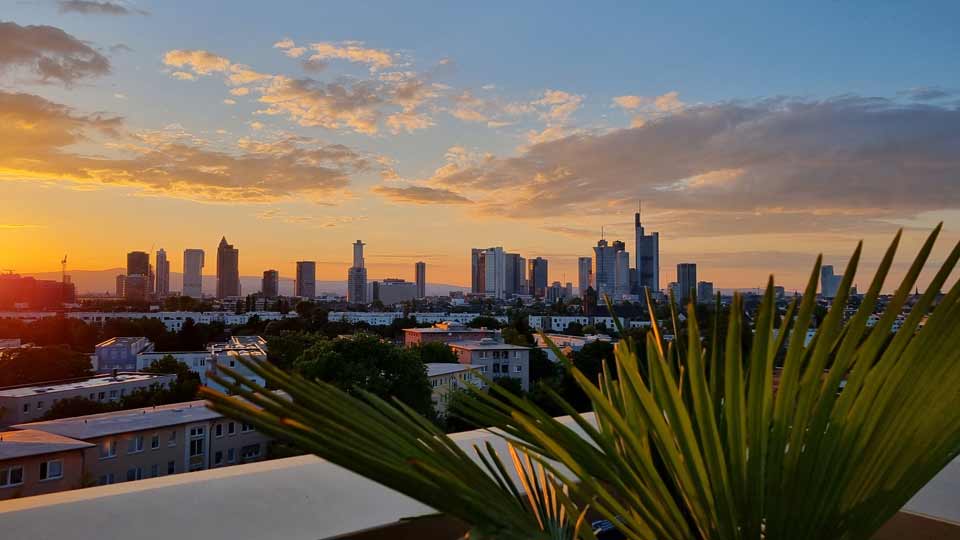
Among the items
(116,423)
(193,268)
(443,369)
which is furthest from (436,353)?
(193,268)

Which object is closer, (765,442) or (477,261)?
(765,442)

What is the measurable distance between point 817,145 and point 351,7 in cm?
581

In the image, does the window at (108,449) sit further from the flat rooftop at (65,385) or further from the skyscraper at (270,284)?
the skyscraper at (270,284)

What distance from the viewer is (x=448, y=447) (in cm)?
46

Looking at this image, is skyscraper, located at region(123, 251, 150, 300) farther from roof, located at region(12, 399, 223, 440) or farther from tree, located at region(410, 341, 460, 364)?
roof, located at region(12, 399, 223, 440)

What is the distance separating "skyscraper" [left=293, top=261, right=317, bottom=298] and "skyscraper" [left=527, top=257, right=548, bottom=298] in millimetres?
22526

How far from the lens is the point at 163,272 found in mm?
59062

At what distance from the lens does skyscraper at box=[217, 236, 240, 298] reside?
58.5 meters

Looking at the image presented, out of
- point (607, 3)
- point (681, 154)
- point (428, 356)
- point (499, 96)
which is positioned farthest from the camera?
point (428, 356)

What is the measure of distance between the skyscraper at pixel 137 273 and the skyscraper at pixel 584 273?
3907 cm

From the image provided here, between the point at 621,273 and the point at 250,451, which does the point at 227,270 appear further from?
the point at 250,451

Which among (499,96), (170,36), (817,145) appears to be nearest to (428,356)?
(499,96)

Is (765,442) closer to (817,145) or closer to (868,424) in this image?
(868,424)

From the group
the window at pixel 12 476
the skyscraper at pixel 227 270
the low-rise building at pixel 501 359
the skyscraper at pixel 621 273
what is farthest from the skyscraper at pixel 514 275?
the window at pixel 12 476
